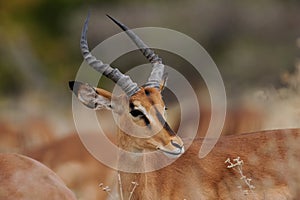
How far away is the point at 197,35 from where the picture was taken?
26047mm

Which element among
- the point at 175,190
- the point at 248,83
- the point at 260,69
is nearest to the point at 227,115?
the point at 175,190

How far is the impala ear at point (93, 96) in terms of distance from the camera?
28.2 ft

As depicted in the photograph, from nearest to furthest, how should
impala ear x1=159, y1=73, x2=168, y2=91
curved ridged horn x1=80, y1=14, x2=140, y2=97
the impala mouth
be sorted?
1. the impala mouth
2. curved ridged horn x1=80, y1=14, x2=140, y2=97
3. impala ear x1=159, y1=73, x2=168, y2=91

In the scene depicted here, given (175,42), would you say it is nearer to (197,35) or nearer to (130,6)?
(197,35)

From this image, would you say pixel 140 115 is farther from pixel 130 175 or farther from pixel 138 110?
pixel 130 175

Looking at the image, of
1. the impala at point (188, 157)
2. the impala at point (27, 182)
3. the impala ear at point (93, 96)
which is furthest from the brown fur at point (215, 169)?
the impala at point (27, 182)

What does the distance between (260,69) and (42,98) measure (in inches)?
206

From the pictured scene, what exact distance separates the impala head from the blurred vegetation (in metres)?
13.6

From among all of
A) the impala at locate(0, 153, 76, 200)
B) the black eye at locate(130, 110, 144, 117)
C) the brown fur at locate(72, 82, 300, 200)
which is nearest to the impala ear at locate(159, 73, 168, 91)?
the brown fur at locate(72, 82, 300, 200)

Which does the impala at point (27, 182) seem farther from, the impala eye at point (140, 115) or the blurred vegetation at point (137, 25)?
the blurred vegetation at point (137, 25)

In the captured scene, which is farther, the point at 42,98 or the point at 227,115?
the point at 42,98

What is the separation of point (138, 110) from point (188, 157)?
678mm

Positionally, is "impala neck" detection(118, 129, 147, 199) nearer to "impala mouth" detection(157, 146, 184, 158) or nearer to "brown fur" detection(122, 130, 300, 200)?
"brown fur" detection(122, 130, 300, 200)

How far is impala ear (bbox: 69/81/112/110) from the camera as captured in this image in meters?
8.60
